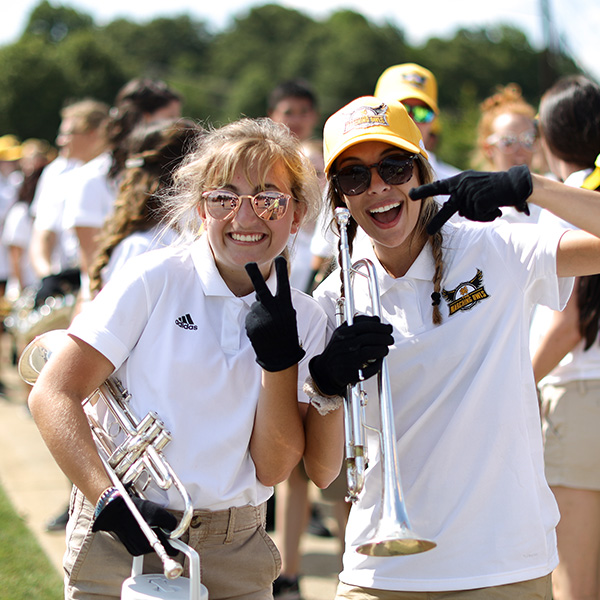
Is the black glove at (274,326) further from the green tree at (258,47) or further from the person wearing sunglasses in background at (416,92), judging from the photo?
the green tree at (258,47)

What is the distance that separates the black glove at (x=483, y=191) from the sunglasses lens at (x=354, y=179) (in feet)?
0.85

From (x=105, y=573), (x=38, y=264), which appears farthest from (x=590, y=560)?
(x=38, y=264)

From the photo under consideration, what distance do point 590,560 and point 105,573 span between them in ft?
6.24

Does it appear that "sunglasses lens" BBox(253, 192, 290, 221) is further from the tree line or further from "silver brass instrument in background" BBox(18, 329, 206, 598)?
the tree line

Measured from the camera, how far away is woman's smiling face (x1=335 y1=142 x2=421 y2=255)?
2570 millimetres

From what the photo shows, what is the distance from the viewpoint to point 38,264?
5.75 meters

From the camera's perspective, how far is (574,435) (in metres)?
3.36

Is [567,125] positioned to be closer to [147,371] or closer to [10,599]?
[147,371]

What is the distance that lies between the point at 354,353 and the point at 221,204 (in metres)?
0.65

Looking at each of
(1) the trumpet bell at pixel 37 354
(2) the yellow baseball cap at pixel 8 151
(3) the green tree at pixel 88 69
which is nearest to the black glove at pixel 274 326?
(1) the trumpet bell at pixel 37 354

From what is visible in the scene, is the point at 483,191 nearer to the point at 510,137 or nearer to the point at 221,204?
the point at 221,204

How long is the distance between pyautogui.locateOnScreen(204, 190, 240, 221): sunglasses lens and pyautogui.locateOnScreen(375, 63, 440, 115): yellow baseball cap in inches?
94.1

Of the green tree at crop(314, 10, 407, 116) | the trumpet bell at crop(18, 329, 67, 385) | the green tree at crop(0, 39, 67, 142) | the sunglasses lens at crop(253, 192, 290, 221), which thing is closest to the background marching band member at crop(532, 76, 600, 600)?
the sunglasses lens at crop(253, 192, 290, 221)

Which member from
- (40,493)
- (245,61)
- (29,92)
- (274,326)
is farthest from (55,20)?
(274,326)
